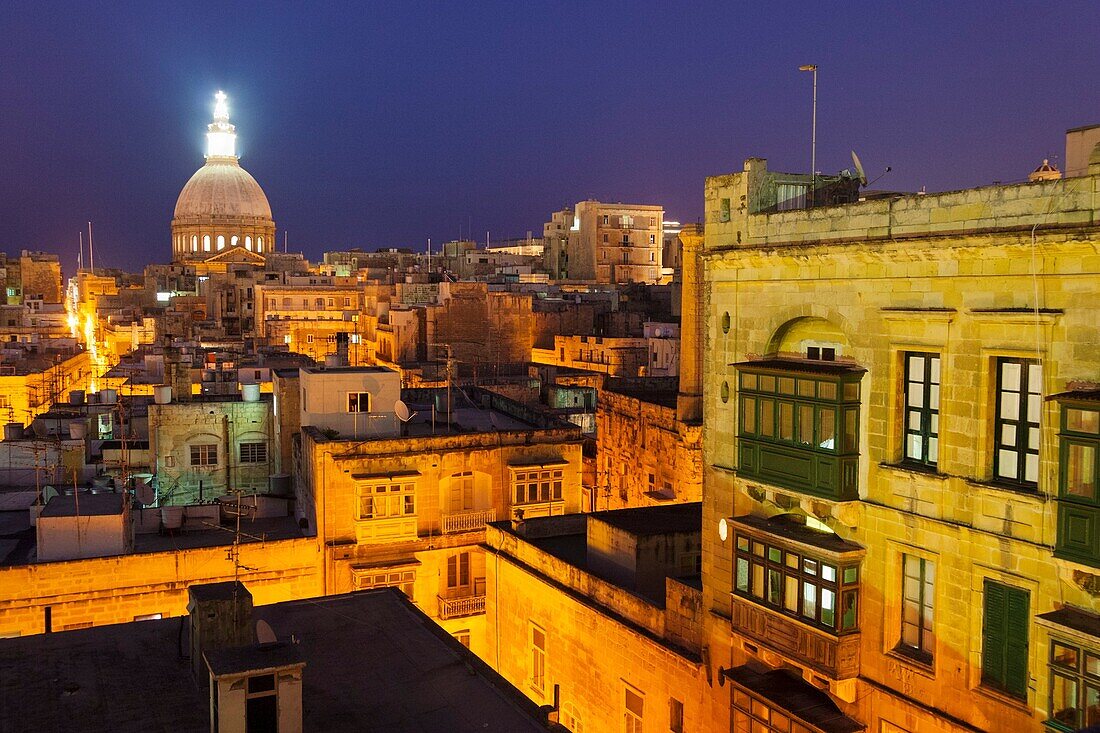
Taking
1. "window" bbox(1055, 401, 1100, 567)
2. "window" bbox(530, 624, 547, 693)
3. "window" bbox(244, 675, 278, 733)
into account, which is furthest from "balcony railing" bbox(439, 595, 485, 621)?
"window" bbox(1055, 401, 1100, 567)

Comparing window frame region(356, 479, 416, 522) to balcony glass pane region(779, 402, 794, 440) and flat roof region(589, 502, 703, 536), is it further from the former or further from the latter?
balcony glass pane region(779, 402, 794, 440)

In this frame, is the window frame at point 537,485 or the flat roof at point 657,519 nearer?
the flat roof at point 657,519

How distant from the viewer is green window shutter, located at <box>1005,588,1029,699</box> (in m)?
10.7

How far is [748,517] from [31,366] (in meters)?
49.3

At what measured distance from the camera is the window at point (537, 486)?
26312 mm

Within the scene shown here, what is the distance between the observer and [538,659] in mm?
19688

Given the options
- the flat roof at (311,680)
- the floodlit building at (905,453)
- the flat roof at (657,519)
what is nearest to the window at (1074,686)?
the floodlit building at (905,453)

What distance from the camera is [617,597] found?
55.9 ft

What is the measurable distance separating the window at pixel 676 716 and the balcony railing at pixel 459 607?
31.6 feet

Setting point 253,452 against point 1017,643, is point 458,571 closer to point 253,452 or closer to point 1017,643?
point 253,452

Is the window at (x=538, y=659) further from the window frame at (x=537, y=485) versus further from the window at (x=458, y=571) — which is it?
the window frame at (x=537, y=485)

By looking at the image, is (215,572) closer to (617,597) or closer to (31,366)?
(617,597)

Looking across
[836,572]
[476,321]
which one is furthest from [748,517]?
[476,321]

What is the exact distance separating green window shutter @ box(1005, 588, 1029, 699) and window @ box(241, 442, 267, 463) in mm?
25532
